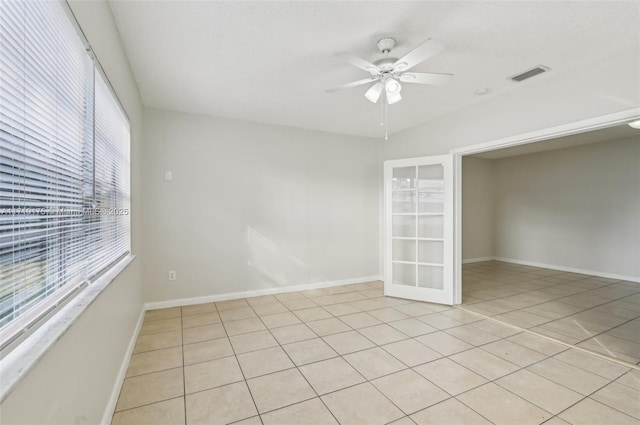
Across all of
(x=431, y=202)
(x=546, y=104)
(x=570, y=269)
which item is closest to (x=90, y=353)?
(x=431, y=202)

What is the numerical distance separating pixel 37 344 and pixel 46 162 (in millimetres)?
634

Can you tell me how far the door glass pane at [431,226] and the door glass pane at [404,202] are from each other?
206 mm

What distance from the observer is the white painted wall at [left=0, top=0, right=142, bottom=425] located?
895 millimetres

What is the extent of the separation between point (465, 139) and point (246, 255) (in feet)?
10.8

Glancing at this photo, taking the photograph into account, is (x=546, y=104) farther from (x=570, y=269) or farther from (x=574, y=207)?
(x=570, y=269)

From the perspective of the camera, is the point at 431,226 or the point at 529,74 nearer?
the point at 529,74

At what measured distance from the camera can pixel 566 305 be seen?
154 inches

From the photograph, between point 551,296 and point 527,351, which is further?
point 551,296

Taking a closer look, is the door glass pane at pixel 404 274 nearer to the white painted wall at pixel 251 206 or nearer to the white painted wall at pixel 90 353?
the white painted wall at pixel 251 206

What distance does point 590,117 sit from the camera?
2.58 meters

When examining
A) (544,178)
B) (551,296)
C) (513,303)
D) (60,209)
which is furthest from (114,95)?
(544,178)

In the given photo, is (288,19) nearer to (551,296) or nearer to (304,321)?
(304,321)

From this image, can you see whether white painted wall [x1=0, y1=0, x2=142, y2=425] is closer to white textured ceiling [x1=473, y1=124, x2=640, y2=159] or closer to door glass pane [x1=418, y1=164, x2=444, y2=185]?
door glass pane [x1=418, y1=164, x2=444, y2=185]

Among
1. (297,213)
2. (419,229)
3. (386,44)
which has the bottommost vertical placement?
Answer: (419,229)
